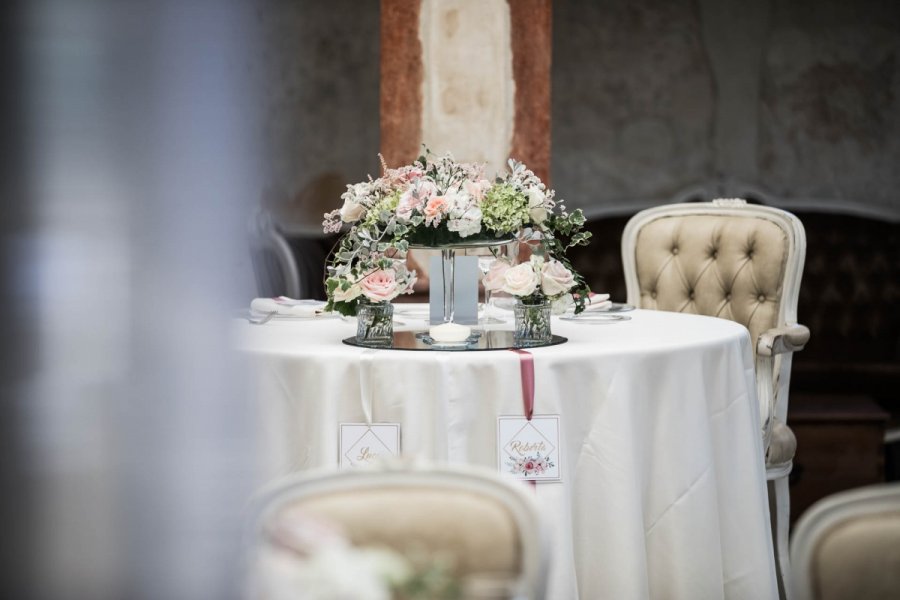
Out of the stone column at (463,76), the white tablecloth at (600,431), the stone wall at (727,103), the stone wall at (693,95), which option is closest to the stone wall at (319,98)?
the stone wall at (693,95)

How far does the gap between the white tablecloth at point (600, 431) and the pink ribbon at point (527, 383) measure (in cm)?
1

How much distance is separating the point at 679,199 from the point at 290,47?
98.7 inches

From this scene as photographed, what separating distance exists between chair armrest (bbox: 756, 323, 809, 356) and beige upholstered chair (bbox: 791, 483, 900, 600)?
179 cm

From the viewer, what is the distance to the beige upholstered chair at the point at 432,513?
121 cm

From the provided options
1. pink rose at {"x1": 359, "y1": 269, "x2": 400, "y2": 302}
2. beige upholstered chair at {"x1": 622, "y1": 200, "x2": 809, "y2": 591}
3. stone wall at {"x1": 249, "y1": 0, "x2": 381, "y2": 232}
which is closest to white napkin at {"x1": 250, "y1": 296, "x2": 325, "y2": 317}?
pink rose at {"x1": 359, "y1": 269, "x2": 400, "y2": 302}

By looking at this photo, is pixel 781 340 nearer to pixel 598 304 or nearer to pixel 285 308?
pixel 598 304

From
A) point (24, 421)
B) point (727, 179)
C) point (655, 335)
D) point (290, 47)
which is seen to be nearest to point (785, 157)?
point (727, 179)

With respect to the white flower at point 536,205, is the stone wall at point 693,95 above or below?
above

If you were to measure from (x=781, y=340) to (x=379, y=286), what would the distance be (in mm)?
1259

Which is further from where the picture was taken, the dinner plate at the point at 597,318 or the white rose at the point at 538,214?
the dinner plate at the point at 597,318

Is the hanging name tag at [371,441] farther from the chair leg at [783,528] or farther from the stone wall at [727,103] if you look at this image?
the stone wall at [727,103]

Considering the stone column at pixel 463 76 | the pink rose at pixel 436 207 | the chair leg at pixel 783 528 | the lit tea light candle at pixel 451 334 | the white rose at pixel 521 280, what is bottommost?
the chair leg at pixel 783 528

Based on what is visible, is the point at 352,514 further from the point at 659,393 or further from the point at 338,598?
the point at 659,393

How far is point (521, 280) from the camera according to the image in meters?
2.32
